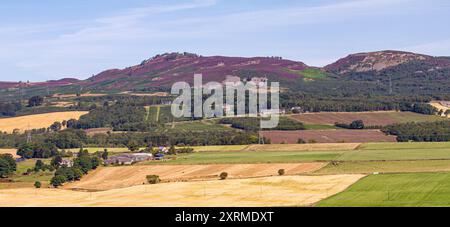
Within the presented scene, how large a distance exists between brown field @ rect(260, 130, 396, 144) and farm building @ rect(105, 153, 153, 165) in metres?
24.2

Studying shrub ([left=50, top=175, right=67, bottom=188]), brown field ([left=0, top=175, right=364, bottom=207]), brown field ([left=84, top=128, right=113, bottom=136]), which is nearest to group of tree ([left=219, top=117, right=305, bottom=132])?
brown field ([left=84, top=128, right=113, bottom=136])

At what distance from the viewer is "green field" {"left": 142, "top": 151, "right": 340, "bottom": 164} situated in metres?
95.2

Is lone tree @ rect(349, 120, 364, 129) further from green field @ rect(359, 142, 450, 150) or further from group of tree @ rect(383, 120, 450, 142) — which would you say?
green field @ rect(359, 142, 450, 150)

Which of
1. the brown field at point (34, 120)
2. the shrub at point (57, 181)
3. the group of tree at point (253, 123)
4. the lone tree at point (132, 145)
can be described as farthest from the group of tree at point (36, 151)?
the group of tree at point (253, 123)

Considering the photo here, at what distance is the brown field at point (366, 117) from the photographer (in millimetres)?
143125

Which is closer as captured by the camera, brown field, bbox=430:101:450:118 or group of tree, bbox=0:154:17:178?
group of tree, bbox=0:154:17:178

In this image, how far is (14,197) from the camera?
7081 centimetres

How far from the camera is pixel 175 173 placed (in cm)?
8869

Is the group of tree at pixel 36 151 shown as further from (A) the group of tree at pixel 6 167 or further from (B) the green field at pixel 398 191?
(B) the green field at pixel 398 191

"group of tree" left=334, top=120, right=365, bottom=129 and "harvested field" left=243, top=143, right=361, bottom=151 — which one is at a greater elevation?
"group of tree" left=334, top=120, right=365, bottom=129

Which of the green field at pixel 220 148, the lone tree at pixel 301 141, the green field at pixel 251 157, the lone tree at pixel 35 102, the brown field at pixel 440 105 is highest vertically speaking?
the lone tree at pixel 35 102

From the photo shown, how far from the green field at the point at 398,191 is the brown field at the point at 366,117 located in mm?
69111
